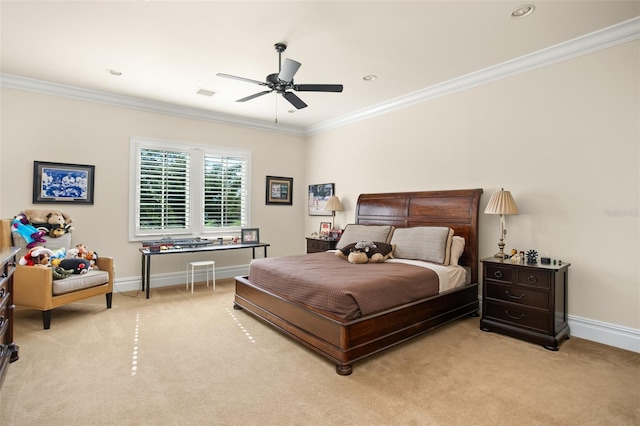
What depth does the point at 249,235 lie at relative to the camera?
19.0 ft

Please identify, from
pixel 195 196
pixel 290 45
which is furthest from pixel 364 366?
pixel 195 196

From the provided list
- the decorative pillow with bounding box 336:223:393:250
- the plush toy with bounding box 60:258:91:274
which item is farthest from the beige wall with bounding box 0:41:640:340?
the plush toy with bounding box 60:258:91:274

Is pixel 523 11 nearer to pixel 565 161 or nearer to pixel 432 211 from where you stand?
pixel 565 161

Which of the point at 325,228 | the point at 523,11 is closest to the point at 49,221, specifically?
the point at 325,228

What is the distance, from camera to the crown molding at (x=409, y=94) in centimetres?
312

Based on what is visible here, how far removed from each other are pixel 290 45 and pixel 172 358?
313 centimetres

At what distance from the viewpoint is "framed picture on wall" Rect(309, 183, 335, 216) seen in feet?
20.7

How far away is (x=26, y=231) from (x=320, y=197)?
172 inches

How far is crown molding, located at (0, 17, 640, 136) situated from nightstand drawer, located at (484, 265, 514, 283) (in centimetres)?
219

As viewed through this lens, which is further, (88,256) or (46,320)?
(88,256)

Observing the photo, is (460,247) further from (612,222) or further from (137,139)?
(137,139)

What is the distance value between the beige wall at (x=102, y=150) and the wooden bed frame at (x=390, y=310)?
7.23 ft

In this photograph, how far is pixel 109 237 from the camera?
493 centimetres

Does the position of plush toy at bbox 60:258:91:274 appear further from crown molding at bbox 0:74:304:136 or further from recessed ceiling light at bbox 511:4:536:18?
recessed ceiling light at bbox 511:4:536:18
